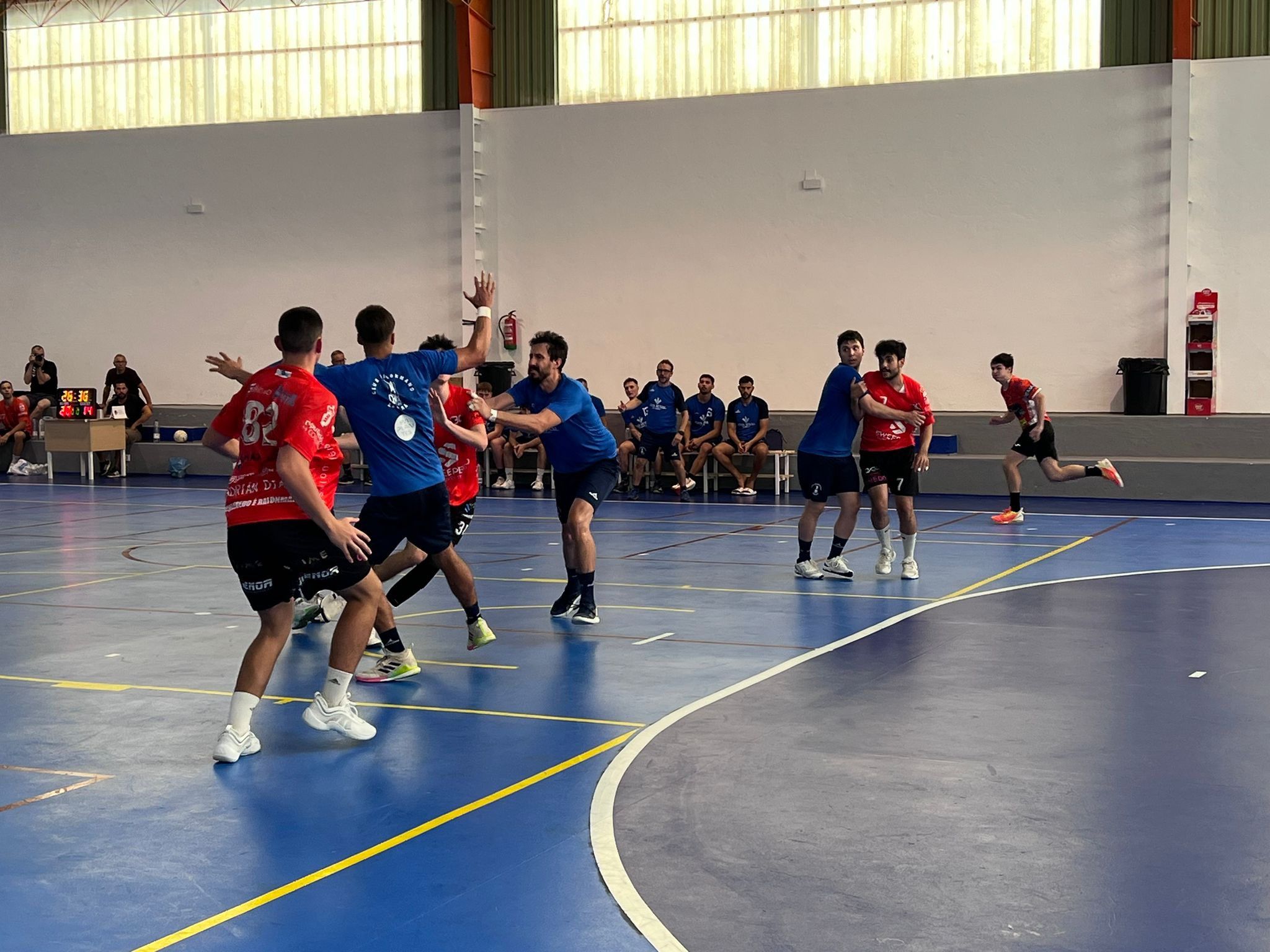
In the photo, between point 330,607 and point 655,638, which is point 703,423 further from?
point 655,638

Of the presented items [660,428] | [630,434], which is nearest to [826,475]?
[660,428]

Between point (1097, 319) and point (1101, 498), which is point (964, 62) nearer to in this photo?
point (1097, 319)

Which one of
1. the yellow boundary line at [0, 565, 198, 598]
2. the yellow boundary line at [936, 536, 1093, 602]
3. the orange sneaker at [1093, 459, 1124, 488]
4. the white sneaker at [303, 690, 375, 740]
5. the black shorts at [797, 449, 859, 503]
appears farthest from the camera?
the orange sneaker at [1093, 459, 1124, 488]

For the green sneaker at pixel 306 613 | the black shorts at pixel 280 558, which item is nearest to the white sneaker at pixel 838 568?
the green sneaker at pixel 306 613

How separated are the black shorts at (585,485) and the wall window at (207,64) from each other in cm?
1653

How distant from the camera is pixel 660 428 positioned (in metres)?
20.5

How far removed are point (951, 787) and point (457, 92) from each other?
2044 cm

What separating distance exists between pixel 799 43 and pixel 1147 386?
7.48 meters

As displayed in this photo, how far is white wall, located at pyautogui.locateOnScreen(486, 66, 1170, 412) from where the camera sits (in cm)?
2056

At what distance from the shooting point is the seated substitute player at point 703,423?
20734 millimetres

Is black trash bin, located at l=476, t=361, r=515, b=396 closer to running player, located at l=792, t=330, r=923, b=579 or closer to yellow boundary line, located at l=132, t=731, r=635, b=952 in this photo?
running player, located at l=792, t=330, r=923, b=579

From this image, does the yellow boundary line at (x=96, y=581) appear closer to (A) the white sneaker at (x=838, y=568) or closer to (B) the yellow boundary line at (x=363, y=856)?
(A) the white sneaker at (x=838, y=568)

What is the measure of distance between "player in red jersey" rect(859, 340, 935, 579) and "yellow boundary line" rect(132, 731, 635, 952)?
5.63m

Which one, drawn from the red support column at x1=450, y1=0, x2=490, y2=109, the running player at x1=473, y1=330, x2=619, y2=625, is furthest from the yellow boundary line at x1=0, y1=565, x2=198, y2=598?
the red support column at x1=450, y1=0, x2=490, y2=109
